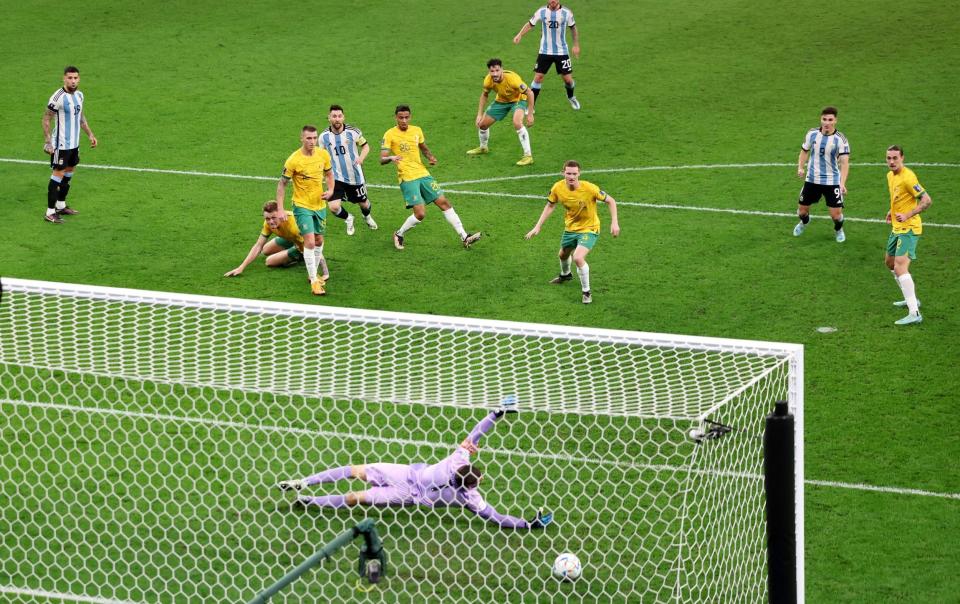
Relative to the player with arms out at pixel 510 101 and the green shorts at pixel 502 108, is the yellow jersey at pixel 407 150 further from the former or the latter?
the green shorts at pixel 502 108

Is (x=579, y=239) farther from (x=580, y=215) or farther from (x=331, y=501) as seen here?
(x=331, y=501)

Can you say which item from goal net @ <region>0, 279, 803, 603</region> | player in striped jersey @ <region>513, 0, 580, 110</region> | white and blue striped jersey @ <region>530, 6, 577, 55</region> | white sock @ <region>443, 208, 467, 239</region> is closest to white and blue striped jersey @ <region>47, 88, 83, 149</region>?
white sock @ <region>443, 208, 467, 239</region>

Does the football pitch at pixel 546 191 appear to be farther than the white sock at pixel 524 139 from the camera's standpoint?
No

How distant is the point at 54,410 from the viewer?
1148 centimetres

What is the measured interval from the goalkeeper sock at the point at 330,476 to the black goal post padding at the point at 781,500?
431cm

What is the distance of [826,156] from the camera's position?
52.9ft

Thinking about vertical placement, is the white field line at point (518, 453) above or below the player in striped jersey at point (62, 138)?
below

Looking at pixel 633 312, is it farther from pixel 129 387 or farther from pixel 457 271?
pixel 129 387

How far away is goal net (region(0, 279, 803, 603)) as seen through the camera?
9.47 m

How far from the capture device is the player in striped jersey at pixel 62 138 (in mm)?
16969

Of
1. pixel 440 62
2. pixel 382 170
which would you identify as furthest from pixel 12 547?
pixel 440 62

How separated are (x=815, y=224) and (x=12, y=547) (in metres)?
10.9

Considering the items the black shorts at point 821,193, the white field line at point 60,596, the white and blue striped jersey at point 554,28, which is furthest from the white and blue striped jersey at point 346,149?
the white field line at point 60,596

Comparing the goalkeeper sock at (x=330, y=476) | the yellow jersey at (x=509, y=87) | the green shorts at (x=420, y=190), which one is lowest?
the goalkeeper sock at (x=330, y=476)
